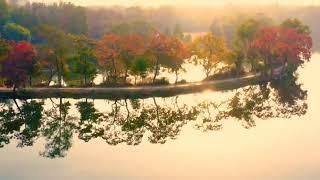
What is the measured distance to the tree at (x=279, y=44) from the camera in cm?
7494

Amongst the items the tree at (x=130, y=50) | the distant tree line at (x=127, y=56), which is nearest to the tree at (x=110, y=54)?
the distant tree line at (x=127, y=56)

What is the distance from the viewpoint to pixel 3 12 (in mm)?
116312

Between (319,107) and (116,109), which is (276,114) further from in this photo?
(116,109)

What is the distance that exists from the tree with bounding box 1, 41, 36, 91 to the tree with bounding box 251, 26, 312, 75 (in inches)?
1191

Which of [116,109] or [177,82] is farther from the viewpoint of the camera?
[177,82]

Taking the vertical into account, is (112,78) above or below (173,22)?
below

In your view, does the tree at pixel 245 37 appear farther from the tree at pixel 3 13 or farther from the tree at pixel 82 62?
the tree at pixel 3 13

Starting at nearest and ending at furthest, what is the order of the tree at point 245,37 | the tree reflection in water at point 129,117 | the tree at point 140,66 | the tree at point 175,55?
the tree reflection in water at point 129,117, the tree at point 140,66, the tree at point 175,55, the tree at point 245,37

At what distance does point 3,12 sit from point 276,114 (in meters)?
78.6

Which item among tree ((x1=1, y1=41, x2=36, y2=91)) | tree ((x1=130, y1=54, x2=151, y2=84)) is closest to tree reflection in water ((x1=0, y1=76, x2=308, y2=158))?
tree ((x1=1, y1=41, x2=36, y2=91))

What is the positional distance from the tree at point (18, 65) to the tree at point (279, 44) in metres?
30.3

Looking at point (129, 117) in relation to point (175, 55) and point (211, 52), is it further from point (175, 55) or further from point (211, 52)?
point (211, 52)

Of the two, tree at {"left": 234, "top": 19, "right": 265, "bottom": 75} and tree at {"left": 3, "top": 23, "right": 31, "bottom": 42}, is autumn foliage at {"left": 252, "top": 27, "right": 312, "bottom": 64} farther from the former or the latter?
tree at {"left": 3, "top": 23, "right": 31, "bottom": 42}

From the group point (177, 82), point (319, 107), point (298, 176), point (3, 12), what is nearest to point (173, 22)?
point (3, 12)
